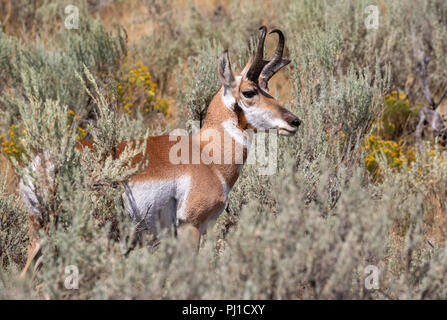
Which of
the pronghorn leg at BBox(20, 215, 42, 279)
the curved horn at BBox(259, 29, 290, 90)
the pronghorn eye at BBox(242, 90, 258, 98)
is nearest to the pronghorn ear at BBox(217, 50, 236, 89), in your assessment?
the pronghorn eye at BBox(242, 90, 258, 98)

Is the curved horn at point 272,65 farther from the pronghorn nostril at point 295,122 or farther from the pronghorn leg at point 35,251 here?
the pronghorn leg at point 35,251

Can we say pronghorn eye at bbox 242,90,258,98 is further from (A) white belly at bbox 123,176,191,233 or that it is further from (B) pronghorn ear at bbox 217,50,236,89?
(A) white belly at bbox 123,176,191,233

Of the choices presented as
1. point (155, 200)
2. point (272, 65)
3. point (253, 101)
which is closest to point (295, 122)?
point (253, 101)

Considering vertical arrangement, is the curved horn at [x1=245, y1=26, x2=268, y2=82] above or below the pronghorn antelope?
above

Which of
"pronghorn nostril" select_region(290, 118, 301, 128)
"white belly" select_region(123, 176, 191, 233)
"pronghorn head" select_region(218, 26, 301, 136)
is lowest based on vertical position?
"white belly" select_region(123, 176, 191, 233)

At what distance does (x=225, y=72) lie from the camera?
4.40 metres

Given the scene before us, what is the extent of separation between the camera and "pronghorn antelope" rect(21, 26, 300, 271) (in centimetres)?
407

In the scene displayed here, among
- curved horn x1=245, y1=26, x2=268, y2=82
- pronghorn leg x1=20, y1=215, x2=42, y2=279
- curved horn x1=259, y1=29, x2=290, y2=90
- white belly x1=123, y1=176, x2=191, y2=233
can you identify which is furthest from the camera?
curved horn x1=259, y1=29, x2=290, y2=90

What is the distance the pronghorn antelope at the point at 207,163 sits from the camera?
4070 mm

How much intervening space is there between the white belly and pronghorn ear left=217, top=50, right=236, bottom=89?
870 millimetres

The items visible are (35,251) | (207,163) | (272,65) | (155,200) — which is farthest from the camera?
(272,65)

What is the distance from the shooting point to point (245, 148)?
449 centimetres

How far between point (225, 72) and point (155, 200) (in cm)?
119

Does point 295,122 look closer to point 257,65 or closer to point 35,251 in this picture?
point 257,65
